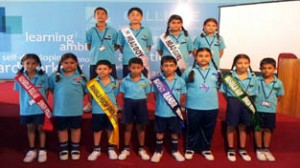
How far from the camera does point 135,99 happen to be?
8.11 ft

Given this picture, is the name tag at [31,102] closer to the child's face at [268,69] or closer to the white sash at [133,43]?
the white sash at [133,43]

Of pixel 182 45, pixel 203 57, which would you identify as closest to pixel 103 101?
pixel 203 57

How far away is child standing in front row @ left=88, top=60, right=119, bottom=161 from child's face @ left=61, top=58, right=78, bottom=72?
0.18 meters

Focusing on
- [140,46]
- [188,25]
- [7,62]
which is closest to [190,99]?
[140,46]

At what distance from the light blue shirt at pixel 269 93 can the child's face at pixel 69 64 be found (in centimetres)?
155

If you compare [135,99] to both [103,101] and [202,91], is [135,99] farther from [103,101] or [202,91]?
[202,91]

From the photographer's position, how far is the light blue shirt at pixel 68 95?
2.44 metres

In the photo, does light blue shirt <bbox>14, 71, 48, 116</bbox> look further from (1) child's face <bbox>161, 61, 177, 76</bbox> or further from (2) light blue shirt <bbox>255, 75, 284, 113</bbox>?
(2) light blue shirt <bbox>255, 75, 284, 113</bbox>

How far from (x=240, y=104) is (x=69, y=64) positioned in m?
1.45

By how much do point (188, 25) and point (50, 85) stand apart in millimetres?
2939

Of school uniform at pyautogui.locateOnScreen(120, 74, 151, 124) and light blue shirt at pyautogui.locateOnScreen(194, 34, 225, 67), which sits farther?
light blue shirt at pyautogui.locateOnScreen(194, 34, 225, 67)

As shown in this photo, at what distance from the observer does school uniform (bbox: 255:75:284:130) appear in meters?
2.54

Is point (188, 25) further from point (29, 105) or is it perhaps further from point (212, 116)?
point (29, 105)

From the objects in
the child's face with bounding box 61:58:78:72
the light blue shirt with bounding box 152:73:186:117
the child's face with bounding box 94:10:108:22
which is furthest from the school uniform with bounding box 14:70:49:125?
the light blue shirt with bounding box 152:73:186:117
